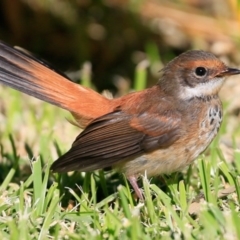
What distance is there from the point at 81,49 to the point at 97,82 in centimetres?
49

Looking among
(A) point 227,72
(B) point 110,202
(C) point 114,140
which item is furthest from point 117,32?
(B) point 110,202

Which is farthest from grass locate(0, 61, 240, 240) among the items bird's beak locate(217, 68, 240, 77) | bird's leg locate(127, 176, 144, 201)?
bird's beak locate(217, 68, 240, 77)

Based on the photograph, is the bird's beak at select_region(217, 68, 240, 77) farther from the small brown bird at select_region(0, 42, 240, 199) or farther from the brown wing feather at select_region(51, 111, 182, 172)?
the brown wing feather at select_region(51, 111, 182, 172)

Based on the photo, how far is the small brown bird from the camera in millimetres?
5090

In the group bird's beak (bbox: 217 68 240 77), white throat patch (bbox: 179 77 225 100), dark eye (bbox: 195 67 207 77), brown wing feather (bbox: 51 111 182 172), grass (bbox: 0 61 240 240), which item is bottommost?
grass (bbox: 0 61 240 240)

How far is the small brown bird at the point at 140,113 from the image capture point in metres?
5.09

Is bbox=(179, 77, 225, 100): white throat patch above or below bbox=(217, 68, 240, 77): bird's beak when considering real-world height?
below

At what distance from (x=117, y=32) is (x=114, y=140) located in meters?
4.33

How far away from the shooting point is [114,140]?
5.14 m

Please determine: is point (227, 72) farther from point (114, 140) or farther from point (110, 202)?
point (110, 202)

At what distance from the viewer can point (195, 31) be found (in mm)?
8812

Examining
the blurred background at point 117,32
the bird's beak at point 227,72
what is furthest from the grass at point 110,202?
the blurred background at point 117,32

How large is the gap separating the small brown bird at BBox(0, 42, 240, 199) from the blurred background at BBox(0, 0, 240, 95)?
3.15 metres

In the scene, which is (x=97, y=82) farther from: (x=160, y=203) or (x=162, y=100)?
(x=160, y=203)
